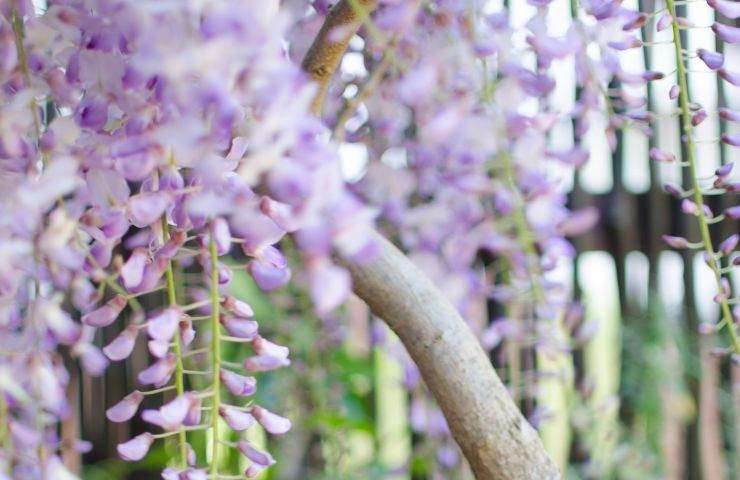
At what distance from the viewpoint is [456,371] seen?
57cm

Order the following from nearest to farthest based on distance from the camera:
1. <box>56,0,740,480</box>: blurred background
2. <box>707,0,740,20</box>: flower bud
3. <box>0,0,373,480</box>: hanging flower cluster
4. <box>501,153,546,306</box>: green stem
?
1. <box>0,0,373,480</box>: hanging flower cluster
2. <box>707,0,740,20</box>: flower bud
3. <box>501,153,546,306</box>: green stem
4. <box>56,0,740,480</box>: blurred background

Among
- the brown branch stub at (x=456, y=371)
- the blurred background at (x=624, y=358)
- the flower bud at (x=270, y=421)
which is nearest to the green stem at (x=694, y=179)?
the brown branch stub at (x=456, y=371)

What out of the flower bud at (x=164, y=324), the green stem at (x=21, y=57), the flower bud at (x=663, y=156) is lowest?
the flower bud at (x=164, y=324)

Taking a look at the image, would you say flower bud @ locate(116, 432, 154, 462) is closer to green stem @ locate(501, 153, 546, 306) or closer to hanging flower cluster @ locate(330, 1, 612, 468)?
hanging flower cluster @ locate(330, 1, 612, 468)

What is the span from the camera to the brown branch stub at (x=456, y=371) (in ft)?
1.84

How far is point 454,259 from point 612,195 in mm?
674

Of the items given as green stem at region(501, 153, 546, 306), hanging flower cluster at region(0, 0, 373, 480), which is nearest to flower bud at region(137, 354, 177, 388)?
hanging flower cluster at region(0, 0, 373, 480)

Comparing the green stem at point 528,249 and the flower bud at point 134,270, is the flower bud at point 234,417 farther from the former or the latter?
the green stem at point 528,249

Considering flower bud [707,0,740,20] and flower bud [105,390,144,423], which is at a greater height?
flower bud [707,0,740,20]

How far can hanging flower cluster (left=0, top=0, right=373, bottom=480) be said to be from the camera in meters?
0.32

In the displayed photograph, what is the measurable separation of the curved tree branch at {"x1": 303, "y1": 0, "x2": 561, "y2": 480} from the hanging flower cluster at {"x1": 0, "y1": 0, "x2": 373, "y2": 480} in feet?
0.34

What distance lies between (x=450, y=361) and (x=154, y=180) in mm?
212

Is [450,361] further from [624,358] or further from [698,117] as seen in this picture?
[624,358]

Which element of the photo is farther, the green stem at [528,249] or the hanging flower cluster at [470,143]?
the green stem at [528,249]
